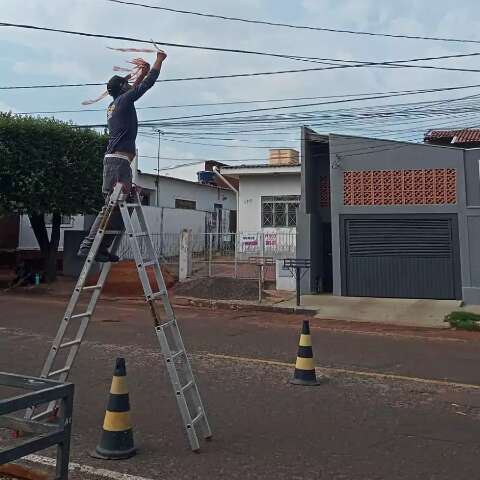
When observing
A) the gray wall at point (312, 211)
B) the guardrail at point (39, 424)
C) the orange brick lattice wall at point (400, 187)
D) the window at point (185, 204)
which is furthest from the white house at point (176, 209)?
the guardrail at point (39, 424)

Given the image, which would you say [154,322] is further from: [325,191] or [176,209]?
[176,209]

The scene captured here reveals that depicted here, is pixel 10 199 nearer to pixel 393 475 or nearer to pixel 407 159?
pixel 407 159

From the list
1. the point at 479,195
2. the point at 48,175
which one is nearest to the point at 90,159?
the point at 48,175

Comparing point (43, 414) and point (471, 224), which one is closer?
point (43, 414)

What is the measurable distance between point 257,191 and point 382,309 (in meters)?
11.0

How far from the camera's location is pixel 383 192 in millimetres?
17344

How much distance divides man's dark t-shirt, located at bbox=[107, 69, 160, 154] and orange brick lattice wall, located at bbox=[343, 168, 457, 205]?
13.2 m

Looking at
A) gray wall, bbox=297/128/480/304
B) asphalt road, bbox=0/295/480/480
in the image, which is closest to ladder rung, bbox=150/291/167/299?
asphalt road, bbox=0/295/480/480

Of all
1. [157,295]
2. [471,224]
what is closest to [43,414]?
[157,295]

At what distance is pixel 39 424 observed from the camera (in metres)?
3.55

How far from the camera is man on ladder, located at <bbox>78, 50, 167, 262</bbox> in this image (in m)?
5.06

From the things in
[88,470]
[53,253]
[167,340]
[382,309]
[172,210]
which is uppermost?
[172,210]

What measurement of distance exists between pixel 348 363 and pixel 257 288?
9677 millimetres

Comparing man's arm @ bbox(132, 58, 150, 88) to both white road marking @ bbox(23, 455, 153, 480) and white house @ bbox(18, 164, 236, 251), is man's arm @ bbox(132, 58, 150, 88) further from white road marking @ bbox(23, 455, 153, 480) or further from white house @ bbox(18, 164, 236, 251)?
white house @ bbox(18, 164, 236, 251)
